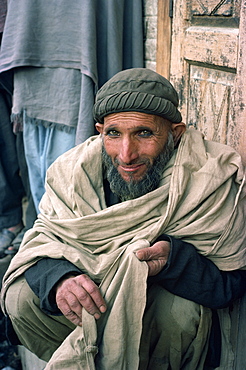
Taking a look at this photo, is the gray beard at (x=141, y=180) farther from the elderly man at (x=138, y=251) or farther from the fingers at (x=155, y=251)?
the fingers at (x=155, y=251)

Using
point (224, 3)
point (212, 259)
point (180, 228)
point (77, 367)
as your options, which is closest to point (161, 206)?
point (180, 228)

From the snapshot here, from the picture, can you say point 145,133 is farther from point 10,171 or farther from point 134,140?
point 10,171

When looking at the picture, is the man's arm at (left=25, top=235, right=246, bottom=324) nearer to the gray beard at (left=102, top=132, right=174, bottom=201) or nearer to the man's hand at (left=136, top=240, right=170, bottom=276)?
the man's hand at (left=136, top=240, right=170, bottom=276)

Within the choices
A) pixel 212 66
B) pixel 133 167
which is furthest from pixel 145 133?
pixel 212 66

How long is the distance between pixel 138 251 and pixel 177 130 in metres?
0.68

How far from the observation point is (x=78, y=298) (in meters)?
2.03

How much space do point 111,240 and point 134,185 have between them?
28cm

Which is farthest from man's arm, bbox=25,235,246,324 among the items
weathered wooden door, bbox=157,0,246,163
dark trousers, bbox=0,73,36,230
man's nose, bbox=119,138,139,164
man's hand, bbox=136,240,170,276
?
dark trousers, bbox=0,73,36,230

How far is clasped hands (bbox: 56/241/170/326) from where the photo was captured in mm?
2006

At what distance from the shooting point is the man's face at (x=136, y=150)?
2.25m

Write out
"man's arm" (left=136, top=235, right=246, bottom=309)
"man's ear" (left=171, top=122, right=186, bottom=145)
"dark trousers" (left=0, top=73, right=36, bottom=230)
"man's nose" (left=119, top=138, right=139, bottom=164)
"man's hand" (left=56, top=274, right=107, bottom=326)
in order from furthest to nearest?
"dark trousers" (left=0, top=73, right=36, bottom=230), "man's ear" (left=171, top=122, right=186, bottom=145), "man's nose" (left=119, top=138, right=139, bottom=164), "man's arm" (left=136, top=235, right=246, bottom=309), "man's hand" (left=56, top=274, right=107, bottom=326)

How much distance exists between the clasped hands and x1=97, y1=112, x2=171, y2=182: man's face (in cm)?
38

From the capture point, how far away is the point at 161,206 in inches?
88.9

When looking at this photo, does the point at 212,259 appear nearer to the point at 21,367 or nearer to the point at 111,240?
the point at 111,240
